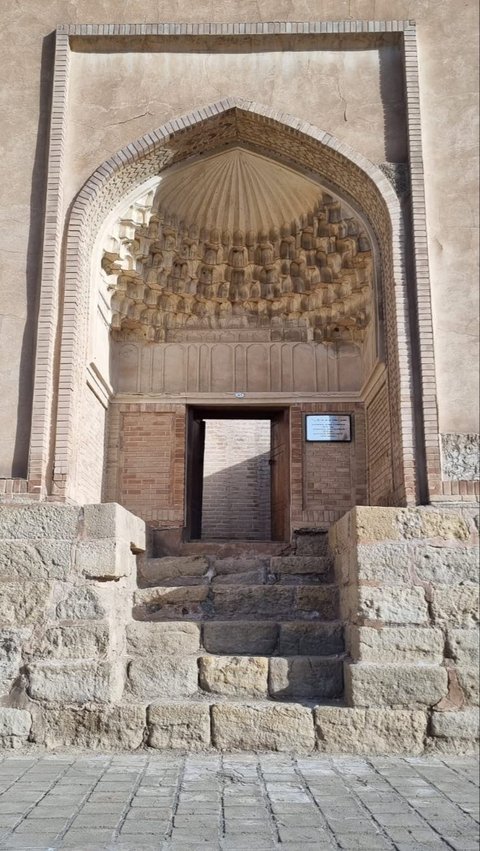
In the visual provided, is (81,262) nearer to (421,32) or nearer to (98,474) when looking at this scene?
(98,474)

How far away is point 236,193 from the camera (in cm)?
758

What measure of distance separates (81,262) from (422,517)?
3539 millimetres

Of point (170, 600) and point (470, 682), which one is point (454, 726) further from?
point (170, 600)

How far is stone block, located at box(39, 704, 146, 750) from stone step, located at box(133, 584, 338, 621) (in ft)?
3.34

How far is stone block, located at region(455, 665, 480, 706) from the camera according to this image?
437 centimetres

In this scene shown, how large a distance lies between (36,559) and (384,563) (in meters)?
2.41

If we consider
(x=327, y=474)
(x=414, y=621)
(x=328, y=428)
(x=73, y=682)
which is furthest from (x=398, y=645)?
(x=328, y=428)

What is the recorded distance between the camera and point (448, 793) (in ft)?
11.2

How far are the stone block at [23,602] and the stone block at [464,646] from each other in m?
2.71

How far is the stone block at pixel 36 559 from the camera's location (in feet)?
15.7

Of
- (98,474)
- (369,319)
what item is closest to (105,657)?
(98,474)

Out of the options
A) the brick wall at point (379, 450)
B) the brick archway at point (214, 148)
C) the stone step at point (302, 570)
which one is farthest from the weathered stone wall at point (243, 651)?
the brick wall at point (379, 450)

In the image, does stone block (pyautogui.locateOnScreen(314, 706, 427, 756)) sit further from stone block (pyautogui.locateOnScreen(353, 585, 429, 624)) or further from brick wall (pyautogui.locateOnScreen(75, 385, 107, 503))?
brick wall (pyautogui.locateOnScreen(75, 385, 107, 503))

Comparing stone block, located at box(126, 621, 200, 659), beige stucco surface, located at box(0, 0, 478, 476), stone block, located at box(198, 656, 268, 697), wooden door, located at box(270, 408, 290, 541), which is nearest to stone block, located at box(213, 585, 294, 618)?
stone block, located at box(126, 621, 200, 659)
